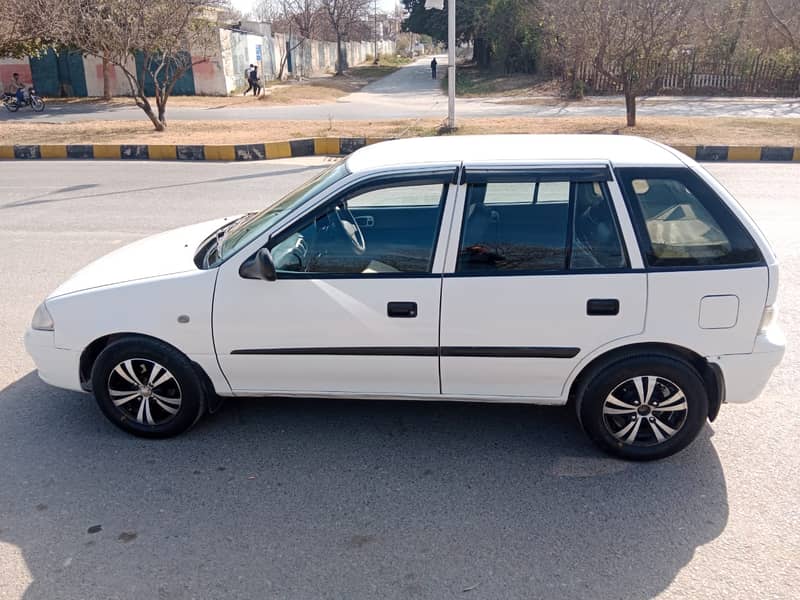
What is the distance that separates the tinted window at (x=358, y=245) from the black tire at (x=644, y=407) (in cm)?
112

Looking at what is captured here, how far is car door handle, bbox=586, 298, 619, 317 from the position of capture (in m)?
3.50

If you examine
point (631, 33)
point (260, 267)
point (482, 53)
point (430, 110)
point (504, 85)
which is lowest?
point (430, 110)

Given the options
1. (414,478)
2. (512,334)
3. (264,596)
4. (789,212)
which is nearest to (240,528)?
(264,596)

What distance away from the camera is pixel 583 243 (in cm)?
359

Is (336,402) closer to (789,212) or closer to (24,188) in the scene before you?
(789,212)

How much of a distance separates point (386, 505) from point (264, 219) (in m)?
1.82

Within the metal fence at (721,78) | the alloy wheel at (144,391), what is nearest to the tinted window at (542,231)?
the alloy wheel at (144,391)

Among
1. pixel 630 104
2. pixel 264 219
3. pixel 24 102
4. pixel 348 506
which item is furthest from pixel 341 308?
pixel 24 102

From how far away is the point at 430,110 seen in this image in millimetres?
25969

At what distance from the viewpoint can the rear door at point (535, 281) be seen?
3521 mm

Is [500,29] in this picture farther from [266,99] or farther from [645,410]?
[645,410]

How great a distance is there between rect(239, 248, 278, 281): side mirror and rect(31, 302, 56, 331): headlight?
46.3 inches

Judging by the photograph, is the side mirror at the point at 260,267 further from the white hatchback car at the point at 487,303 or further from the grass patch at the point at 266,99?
the grass patch at the point at 266,99

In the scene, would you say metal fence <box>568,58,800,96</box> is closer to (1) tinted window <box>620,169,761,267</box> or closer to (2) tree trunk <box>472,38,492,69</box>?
(2) tree trunk <box>472,38,492,69</box>
